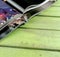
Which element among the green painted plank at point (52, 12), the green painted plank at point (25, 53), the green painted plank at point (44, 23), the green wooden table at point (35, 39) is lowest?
the green painted plank at point (25, 53)

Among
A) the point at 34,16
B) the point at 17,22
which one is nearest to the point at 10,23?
the point at 17,22

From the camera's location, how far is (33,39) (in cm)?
69

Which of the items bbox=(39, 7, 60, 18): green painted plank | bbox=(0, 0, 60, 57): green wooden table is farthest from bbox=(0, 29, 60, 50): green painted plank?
bbox=(39, 7, 60, 18): green painted plank

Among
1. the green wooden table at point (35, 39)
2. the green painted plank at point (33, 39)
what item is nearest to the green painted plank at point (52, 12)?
the green wooden table at point (35, 39)

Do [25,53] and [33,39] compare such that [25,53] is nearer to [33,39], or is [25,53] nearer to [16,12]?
[33,39]

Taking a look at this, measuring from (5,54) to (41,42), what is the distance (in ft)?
0.47

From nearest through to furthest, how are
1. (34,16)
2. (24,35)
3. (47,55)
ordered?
(47,55) → (24,35) → (34,16)

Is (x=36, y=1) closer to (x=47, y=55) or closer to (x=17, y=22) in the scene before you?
(x=17, y=22)

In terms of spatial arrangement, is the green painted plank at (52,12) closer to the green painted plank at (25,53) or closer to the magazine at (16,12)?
the magazine at (16,12)

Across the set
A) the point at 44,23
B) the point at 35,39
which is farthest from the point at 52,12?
the point at 35,39

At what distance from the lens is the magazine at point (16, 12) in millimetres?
722

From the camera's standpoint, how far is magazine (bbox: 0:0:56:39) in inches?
28.4

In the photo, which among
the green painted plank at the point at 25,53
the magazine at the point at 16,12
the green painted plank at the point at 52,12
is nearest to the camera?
the green painted plank at the point at 25,53

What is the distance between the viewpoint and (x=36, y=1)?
0.85 meters
